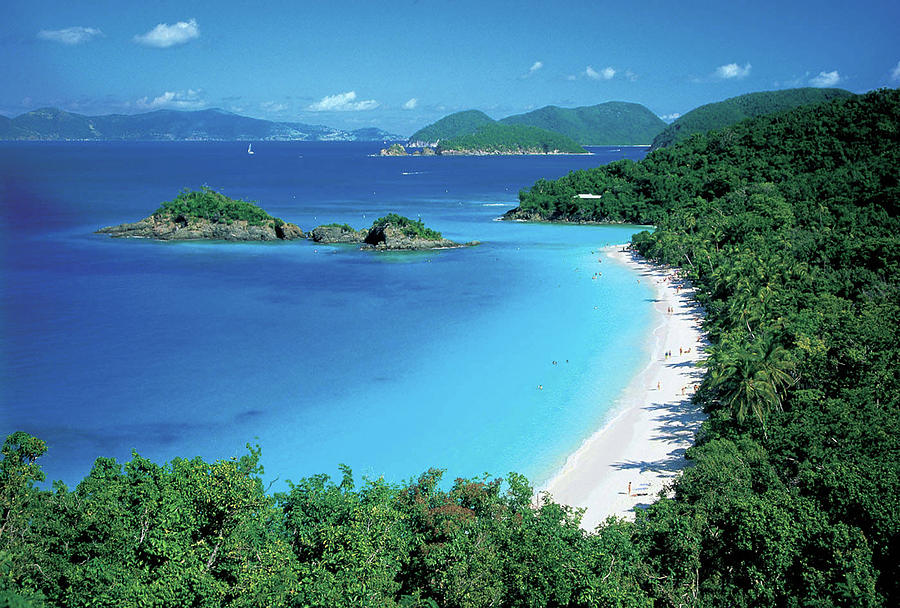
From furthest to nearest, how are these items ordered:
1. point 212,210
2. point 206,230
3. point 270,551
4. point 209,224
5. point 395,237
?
1. point 212,210
2. point 209,224
3. point 206,230
4. point 395,237
5. point 270,551

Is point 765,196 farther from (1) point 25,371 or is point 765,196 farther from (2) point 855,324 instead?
(1) point 25,371

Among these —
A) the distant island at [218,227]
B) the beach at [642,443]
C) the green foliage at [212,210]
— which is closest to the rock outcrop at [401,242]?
the distant island at [218,227]

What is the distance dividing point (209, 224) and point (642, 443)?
2428 inches

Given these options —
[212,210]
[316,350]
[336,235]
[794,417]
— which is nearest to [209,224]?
[212,210]

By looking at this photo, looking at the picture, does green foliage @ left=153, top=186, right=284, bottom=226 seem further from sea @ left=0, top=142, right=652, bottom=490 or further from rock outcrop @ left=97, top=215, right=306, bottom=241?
sea @ left=0, top=142, right=652, bottom=490

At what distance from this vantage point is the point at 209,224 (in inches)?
2894

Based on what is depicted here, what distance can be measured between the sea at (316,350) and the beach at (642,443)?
2.75ft

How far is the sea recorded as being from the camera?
83.0 feet

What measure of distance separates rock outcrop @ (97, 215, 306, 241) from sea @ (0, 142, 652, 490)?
2.72 metres

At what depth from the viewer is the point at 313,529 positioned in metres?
14.4

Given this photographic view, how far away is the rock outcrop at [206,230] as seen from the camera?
72.1 meters

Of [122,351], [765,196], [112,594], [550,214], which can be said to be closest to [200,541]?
[112,594]

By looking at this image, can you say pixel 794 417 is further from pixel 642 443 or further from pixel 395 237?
pixel 395 237

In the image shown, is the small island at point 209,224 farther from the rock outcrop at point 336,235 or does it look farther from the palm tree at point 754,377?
the palm tree at point 754,377
